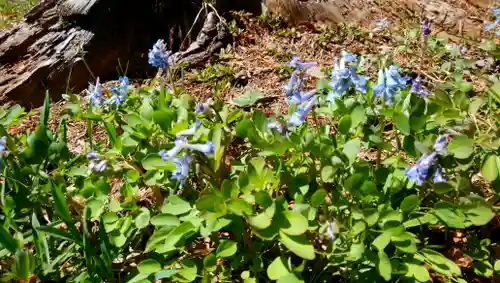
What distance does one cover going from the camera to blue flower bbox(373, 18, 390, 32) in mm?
3805

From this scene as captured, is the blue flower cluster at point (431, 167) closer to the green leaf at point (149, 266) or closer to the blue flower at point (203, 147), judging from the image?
the blue flower at point (203, 147)

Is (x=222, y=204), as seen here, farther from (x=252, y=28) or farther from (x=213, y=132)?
(x=252, y=28)

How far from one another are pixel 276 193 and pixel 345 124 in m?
0.34

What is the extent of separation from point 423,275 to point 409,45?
Answer: 245 cm

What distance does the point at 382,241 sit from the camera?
154 cm

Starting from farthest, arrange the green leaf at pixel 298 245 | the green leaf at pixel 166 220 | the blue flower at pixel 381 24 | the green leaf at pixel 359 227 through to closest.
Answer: the blue flower at pixel 381 24, the green leaf at pixel 166 220, the green leaf at pixel 359 227, the green leaf at pixel 298 245

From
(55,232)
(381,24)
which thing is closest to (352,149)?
(55,232)

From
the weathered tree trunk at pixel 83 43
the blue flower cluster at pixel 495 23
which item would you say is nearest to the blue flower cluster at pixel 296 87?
the blue flower cluster at pixel 495 23

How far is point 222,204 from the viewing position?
1563 millimetres

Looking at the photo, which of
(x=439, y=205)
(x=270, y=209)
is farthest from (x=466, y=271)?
(x=270, y=209)

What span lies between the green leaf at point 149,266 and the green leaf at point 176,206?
0.60 feet

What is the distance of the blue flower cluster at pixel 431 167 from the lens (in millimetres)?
1567

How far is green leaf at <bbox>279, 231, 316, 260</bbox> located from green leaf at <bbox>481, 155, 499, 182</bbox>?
600 millimetres

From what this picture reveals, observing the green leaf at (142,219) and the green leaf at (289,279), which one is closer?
the green leaf at (289,279)
